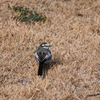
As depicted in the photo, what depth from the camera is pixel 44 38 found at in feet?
28.9

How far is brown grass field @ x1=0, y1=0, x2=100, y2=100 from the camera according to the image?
19.0 feet

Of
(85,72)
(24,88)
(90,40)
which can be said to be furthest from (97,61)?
(24,88)

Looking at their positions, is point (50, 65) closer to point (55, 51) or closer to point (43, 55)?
point (43, 55)

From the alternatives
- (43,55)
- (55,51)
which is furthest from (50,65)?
(55,51)

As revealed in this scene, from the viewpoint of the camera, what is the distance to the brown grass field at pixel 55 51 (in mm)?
5793

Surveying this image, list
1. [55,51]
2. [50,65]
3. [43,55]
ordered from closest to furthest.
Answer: [43,55] → [50,65] → [55,51]

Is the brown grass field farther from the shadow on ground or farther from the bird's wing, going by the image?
the bird's wing

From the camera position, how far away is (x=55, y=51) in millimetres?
7801

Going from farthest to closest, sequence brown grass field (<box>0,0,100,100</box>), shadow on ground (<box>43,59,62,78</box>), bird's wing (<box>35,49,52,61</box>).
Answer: shadow on ground (<box>43,59,62,78</box>) → bird's wing (<box>35,49,52,61</box>) → brown grass field (<box>0,0,100,100</box>)

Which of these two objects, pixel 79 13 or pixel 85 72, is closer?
pixel 85 72

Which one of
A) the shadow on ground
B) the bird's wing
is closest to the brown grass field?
the shadow on ground

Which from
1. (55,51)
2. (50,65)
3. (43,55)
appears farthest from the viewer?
(55,51)

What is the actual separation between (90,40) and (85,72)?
2604 millimetres

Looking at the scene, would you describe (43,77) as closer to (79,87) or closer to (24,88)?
(24,88)
